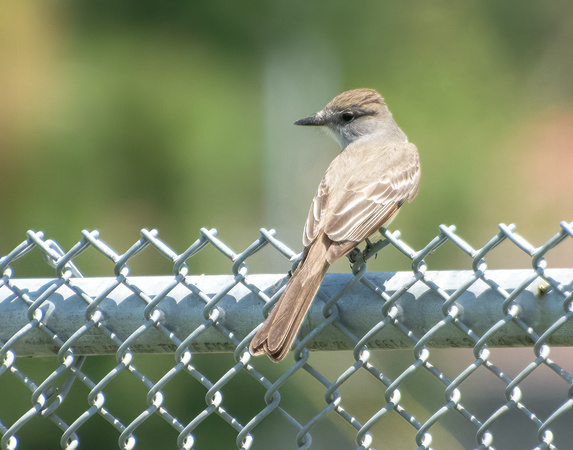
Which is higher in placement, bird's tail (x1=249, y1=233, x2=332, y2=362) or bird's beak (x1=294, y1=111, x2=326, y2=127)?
bird's beak (x1=294, y1=111, x2=326, y2=127)

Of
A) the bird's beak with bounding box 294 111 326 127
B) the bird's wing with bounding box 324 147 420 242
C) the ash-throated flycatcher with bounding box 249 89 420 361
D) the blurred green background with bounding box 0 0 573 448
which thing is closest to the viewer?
the ash-throated flycatcher with bounding box 249 89 420 361

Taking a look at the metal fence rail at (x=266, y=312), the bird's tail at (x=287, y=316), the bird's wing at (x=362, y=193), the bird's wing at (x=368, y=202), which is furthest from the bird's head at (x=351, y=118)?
the bird's tail at (x=287, y=316)

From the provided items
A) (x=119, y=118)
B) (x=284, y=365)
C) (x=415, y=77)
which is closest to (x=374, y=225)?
(x=284, y=365)

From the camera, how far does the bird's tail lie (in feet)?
7.47

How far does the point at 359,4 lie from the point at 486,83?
81.6 inches

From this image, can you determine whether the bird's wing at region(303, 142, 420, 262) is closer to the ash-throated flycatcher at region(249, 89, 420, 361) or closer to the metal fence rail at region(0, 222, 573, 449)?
the ash-throated flycatcher at region(249, 89, 420, 361)

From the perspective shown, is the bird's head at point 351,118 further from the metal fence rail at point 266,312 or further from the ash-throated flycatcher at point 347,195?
the metal fence rail at point 266,312

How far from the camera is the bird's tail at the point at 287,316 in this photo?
2.28 m

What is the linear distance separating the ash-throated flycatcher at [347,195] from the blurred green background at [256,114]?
9.31ft

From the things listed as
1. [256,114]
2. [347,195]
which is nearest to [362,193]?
[347,195]

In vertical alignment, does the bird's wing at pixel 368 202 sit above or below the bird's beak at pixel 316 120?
below

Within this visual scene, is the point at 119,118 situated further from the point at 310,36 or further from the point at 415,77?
the point at 415,77

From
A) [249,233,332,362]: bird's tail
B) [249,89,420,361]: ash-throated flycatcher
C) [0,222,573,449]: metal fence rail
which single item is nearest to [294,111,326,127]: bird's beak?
[249,89,420,361]: ash-throated flycatcher

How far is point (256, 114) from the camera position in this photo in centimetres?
962
